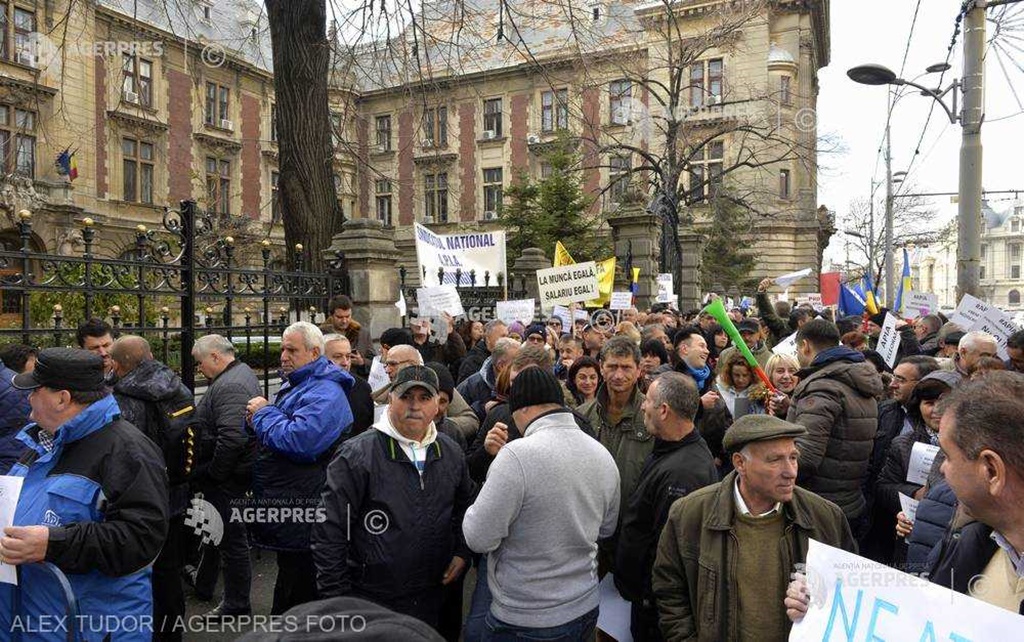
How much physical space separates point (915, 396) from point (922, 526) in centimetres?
145

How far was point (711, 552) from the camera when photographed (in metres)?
2.70

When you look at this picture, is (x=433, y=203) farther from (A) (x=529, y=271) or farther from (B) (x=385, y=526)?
(B) (x=385, y=526)

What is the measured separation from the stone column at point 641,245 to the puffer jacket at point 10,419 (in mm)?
12053

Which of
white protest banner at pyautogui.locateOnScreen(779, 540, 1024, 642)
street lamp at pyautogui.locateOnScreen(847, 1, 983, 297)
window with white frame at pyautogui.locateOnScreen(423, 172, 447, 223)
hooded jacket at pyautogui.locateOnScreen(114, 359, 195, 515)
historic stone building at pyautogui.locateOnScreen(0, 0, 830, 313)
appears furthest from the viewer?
window with white frame at pyautogui.locateOnScreen(423, 172, 447, 223)

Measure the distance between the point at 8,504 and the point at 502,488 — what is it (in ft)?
6.20

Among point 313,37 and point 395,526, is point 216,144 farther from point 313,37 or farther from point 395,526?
point 395,526

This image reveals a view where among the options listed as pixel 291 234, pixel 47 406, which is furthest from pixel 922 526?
pixel 291 234

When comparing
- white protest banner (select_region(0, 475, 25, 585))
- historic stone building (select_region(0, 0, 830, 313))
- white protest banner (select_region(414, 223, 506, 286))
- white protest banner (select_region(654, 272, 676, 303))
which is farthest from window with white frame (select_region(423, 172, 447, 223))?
white protest banner (select_region(0, 475, 25, 585))

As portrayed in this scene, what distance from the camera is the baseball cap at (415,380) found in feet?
11.0

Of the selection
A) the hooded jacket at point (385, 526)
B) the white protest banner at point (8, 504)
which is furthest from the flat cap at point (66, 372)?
the hooded jacket at point (385, 526)

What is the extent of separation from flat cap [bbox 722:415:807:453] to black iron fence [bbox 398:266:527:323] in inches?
244

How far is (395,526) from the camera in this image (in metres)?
3.23

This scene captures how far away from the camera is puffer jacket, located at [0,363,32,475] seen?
4.21m
